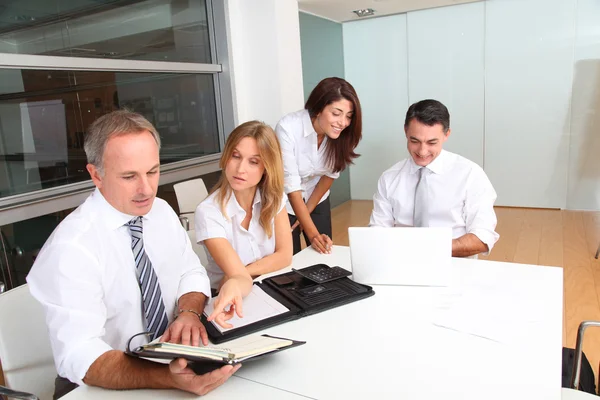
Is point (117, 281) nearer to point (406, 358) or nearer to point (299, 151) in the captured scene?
point (406, 358)

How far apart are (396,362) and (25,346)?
3.72 ft

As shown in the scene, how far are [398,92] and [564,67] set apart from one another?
1.81 meters

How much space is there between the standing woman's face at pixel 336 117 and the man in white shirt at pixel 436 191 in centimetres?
37

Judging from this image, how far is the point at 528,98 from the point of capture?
529 cm

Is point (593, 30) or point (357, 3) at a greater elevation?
point (357, 3)

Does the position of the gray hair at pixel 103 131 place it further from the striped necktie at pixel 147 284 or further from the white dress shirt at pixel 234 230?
the white dress shirt at pixel 234 230

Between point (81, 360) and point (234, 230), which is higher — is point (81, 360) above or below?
below

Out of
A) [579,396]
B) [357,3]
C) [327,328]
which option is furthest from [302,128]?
[357,3]

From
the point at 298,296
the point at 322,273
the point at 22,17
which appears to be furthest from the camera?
the point at 22,17

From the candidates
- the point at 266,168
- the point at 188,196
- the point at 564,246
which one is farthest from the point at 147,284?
the point at 564,246

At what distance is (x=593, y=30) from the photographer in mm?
4914

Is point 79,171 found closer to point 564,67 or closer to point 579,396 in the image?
point 579,396

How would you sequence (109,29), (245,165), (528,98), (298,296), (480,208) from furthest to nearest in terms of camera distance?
(528,98), (109,29), (480,208), (245,165), (298,296)

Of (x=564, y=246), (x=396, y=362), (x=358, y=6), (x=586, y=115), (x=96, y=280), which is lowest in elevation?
(x=564, y=246)
